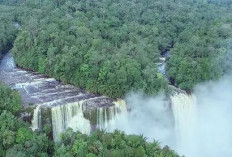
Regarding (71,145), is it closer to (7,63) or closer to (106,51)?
(106,51)

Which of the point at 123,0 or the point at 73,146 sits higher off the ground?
the point at 123,0

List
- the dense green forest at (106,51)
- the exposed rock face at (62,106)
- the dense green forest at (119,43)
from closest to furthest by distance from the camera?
1. the dense green forest at (106,51)
2. the exposed rock face at (62,106)
3. the dense green forest at (119,43)

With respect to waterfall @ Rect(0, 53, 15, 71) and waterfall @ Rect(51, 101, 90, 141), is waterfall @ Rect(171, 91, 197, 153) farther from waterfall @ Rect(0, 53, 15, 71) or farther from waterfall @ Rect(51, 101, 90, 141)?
waterfall @ Rect(0, 53, 15, 71)

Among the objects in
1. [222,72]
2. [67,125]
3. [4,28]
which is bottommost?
[67,125]

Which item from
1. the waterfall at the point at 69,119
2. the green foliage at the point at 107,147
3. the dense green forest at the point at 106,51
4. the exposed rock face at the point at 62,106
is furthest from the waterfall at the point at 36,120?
the green foliage at the point at 107,147

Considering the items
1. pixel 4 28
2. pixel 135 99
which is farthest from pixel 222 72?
pixel 4 28

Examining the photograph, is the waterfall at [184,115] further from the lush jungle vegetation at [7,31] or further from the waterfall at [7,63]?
the lush jungle vegetation at [7,31]

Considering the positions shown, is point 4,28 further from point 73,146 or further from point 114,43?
point 73,146
